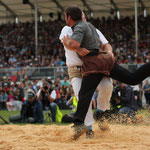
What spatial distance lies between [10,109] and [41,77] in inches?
106

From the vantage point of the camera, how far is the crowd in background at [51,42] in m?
22.8

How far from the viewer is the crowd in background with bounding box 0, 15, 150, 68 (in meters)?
22.8

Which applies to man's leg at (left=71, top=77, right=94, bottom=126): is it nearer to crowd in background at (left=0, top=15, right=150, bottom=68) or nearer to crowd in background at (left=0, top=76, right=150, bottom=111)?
crowd in background at (left=0, top=76, right=150, bottom=111)

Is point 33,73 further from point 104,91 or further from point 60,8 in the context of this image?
point 60,8

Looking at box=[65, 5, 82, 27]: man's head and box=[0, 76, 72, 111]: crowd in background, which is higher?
box=[65, 5, 82, 27]: man's head

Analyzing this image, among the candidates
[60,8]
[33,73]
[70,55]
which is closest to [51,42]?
[60,8]

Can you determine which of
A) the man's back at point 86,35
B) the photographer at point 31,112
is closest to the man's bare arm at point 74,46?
the man's back at point 86,35

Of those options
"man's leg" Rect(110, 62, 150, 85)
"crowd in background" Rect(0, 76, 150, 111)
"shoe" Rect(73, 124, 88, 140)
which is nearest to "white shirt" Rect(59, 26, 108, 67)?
"man's leg" Rect(110, 62, 150, 85)

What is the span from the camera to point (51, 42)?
91.1 ft

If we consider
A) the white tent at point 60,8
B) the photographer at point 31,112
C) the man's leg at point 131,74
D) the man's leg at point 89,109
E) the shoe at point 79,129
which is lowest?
the photographer at point 31,112

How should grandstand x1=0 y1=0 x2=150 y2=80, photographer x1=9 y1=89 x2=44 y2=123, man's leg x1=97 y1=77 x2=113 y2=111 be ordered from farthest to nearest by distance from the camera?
grandstand x1=0 y1=0 x2=150 y2=80
photographer x1=9 y1=89 x2=44 y2=123
man's leg x1=97 y1=77 x2=113 y2=111

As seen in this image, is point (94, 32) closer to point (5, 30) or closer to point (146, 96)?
point (146, 96)

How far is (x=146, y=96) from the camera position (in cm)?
1775

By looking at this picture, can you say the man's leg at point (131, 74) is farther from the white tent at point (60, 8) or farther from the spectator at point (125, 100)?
the white tent at point (60, 8)
